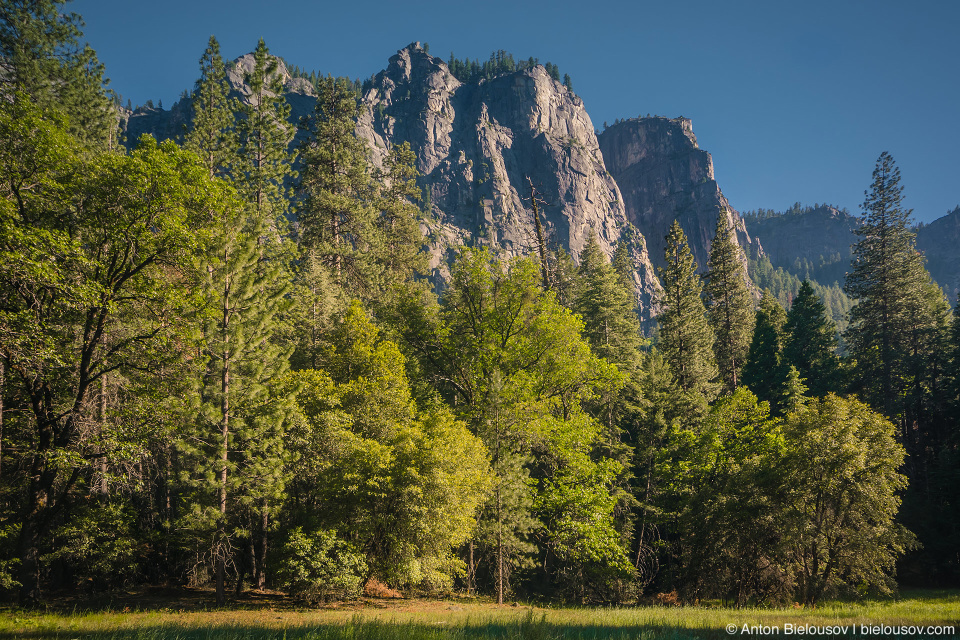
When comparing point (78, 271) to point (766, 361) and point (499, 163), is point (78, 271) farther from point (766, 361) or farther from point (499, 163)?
point (499, 163)

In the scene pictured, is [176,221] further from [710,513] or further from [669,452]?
[669,452]

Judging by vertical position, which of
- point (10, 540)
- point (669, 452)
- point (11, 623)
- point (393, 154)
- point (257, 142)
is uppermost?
point (393, 154)

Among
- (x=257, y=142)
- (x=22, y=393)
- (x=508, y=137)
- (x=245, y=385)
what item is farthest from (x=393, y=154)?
(x=508, y=137)

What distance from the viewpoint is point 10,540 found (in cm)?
1582

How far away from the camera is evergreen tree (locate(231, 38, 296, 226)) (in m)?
27.2

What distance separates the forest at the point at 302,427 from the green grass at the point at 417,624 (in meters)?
1.44

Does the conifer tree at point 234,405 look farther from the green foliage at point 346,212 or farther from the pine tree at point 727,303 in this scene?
the pine tree at point 727,303

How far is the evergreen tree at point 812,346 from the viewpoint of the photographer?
128 ft

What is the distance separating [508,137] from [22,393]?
19418cm

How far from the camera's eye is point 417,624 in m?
9.73

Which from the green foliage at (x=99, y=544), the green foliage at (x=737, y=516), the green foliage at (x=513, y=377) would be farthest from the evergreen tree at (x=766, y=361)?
the green foliage at (x=99, y=544)

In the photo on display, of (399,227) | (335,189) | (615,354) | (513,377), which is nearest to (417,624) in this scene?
(513,377)

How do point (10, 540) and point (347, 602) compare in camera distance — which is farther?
point (347, 602)

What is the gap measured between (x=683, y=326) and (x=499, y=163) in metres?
161
